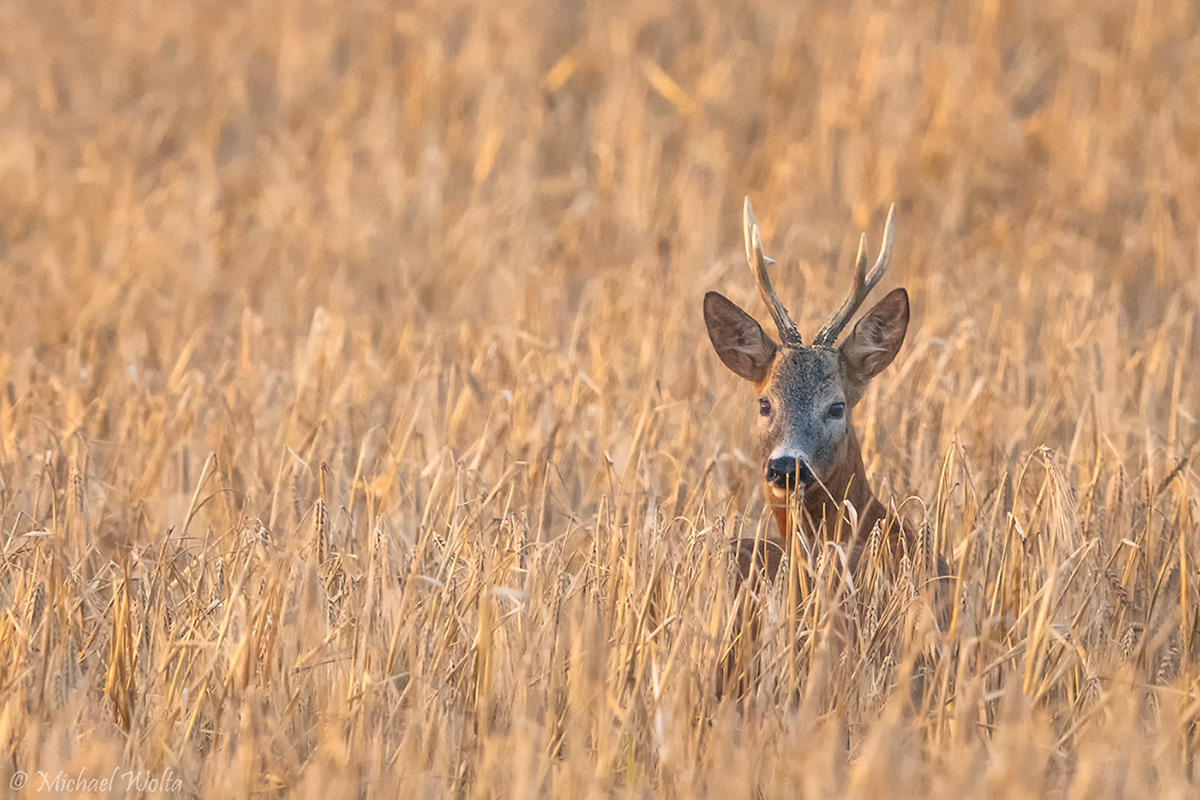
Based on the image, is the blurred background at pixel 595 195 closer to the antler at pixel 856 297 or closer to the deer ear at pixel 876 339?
the deer ear at pixel 876 339

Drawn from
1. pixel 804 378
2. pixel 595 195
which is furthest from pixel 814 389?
pixel 595 195

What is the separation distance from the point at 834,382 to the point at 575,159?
6335mm

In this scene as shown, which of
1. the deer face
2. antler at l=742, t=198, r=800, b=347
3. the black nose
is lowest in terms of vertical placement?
the black nose

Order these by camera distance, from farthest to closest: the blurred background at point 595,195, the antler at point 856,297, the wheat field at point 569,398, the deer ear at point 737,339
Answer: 1. the blurred background at point 595,195
2. the deer ear at point 737,339
3. the antler at point 856,297
4. the wheat field at point 569,398

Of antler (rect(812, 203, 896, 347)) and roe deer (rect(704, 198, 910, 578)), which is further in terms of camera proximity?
antler (rect(812, 203, 896, 347))

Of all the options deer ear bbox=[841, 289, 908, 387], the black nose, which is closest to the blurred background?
deer ear bbox=[841, 289, 908, 387]

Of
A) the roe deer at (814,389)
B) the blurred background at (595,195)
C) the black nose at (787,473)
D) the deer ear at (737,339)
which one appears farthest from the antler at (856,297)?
the blurred background at (595,195)

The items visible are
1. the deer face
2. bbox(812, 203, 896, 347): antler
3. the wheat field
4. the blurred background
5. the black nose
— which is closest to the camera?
the wheat field

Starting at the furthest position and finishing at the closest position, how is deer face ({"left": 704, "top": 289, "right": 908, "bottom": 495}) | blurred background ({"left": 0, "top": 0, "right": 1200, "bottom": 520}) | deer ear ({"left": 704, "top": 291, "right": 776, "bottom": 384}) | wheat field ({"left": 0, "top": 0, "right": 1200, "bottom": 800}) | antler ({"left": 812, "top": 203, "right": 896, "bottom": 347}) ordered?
blurred background ({"left": 0, "top": 0, "right": 1200, "bottom": 520}) < deer ear ({"left": 704, "top": 291, "right": 776, "bottom": 384}) < antler ({"left": 812, "top": 203, "right": 896, "bottom": 347}) < deer face ({"left": 704, "top": 289, "right": 908, "bottom": 495}) < wheat field ({"left": 0, "top": 0, "right": 1200, "bottom": 800})

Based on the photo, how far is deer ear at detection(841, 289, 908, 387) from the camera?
4523mm

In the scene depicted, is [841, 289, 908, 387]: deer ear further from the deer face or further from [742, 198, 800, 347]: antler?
[742, 198, 800, 347]: antler

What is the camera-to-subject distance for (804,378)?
446cm

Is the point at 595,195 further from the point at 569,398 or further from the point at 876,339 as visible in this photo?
the point at 876,339

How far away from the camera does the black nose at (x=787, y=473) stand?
4203 mm
